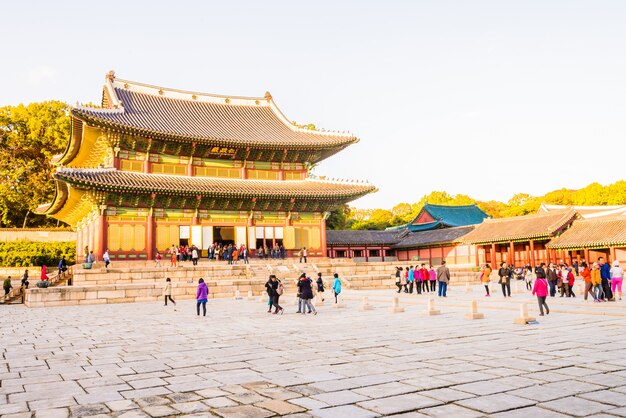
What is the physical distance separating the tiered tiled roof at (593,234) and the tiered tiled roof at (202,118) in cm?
1754

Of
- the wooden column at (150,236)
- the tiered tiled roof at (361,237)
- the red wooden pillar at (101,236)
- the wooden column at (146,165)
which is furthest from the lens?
the tiered tiled roof at (361,237)

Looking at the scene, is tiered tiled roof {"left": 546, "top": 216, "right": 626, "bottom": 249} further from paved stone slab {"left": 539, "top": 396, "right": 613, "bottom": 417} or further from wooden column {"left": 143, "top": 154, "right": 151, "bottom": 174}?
paved stone slab {"left": 539, "top": 396, "right": 613, "bottom": 417}

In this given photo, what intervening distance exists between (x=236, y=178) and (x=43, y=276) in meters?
14.8

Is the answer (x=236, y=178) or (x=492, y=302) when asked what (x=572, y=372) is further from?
(x=236, y=178)

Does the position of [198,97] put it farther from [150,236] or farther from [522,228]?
[522,228]

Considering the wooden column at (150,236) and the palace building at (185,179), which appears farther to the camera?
the wooden column at (150,236)

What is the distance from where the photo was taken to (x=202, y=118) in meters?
39.6

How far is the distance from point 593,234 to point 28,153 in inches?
2005

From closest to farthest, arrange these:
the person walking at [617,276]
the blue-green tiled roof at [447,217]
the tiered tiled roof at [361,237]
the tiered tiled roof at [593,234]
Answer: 1. the person walking at [617,276]
2. the tiered tiled roof at [593,234]
3. the tiered tiled roof at [361,237]
4. the blue-green tiled roof at [447,217]

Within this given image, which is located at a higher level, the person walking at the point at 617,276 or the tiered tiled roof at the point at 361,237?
the tiered tiled roof at the point at 361,237

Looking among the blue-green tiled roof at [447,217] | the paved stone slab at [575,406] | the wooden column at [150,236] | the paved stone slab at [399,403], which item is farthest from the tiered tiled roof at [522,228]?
the paved stone slab at [399,403]

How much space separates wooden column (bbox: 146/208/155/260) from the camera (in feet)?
107

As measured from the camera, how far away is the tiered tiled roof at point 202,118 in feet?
110

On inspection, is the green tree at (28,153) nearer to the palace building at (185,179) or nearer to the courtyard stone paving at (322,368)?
the palace building at (185,179)
